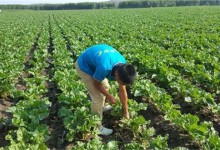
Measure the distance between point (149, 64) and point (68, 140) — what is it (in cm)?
455

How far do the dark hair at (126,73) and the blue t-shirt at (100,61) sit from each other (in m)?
0.38

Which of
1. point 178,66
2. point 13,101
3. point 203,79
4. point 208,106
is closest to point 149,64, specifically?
point 178,66

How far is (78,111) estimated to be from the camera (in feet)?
19.2

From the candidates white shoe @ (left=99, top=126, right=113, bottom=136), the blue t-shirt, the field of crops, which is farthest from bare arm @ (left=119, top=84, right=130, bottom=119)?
white shoe @ (left=99, top=126, right=113, bottom=136)

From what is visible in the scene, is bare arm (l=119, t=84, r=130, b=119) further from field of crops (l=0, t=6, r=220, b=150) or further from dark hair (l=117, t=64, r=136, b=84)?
dark hair (l=117, t=64, r=136, b=84)

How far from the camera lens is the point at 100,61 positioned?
5.02 m

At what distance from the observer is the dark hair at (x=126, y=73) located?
4511 mm

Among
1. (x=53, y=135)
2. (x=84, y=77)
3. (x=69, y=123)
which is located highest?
(x=84, y=77)

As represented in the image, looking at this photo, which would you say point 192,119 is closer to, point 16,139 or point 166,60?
point 16,139

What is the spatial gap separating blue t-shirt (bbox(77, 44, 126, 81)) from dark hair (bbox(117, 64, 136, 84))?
1.25 ft

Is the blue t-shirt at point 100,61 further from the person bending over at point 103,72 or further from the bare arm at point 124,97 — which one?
the bare arm at point 124,97

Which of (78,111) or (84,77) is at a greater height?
(84,77)

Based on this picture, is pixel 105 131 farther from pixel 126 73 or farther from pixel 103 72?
pixel 126 73

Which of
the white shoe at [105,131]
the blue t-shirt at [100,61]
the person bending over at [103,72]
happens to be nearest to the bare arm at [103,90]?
the person bending over at [103,72]
